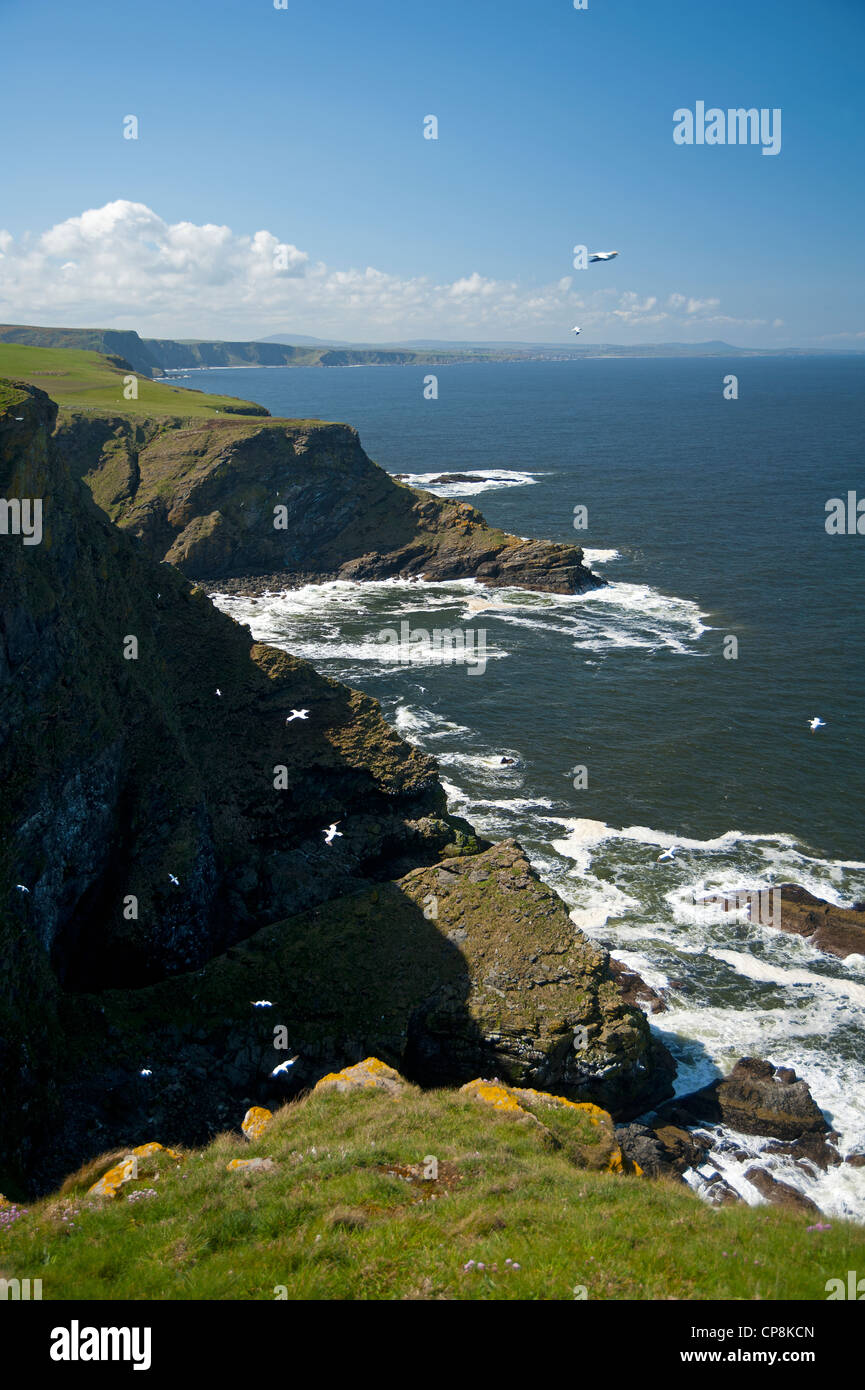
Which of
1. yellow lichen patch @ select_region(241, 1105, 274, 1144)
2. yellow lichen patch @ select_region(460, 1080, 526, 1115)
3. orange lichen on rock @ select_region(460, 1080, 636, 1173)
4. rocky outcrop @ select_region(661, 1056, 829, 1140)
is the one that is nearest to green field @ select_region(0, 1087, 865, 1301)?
orange lichen on rock @ select_region(460, 1080, 636, 1173)

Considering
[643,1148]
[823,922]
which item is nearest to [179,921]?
[643,1148]

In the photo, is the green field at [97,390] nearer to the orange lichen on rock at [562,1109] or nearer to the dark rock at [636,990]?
the dark rock at [636,990]

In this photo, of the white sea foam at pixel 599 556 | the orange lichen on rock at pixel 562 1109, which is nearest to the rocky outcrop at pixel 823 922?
the orange lichen on rock at pixel 562 1109

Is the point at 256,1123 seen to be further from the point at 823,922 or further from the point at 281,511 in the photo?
the point at 281,511

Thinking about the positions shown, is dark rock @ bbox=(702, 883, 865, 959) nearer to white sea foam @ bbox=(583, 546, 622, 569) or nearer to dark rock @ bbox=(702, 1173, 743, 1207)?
dark rock @ bbox=(702, 1173, 743, 1207)

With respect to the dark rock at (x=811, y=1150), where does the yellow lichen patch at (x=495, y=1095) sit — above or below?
above
